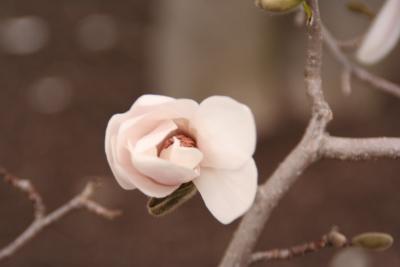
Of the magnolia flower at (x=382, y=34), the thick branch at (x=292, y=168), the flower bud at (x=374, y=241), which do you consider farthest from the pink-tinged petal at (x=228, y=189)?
the magnolia flower at (x=382, y=34)

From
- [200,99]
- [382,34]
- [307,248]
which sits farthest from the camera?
[200,99]

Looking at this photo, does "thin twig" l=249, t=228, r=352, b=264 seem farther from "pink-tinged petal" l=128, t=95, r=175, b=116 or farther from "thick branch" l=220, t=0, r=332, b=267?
"pink-tinged petal" l=128, t=95, r=175, b=116

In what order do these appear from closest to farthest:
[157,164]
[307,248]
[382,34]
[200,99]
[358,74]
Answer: [157,164]
[307,248]
[382,34]
[358,74]
[200,99]

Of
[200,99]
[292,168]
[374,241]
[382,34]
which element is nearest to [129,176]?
[292,168]

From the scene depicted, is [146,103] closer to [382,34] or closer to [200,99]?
[382,34]

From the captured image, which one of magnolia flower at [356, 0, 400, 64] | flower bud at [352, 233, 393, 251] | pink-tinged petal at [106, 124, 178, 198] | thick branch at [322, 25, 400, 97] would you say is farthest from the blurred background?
pink-tinged petal at [106, 124, 178, 198]

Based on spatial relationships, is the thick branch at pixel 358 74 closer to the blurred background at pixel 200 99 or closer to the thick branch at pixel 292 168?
the thick branch at pixel 292 168

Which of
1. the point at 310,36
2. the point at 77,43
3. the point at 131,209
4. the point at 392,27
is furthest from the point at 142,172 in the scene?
the point at 77,43
